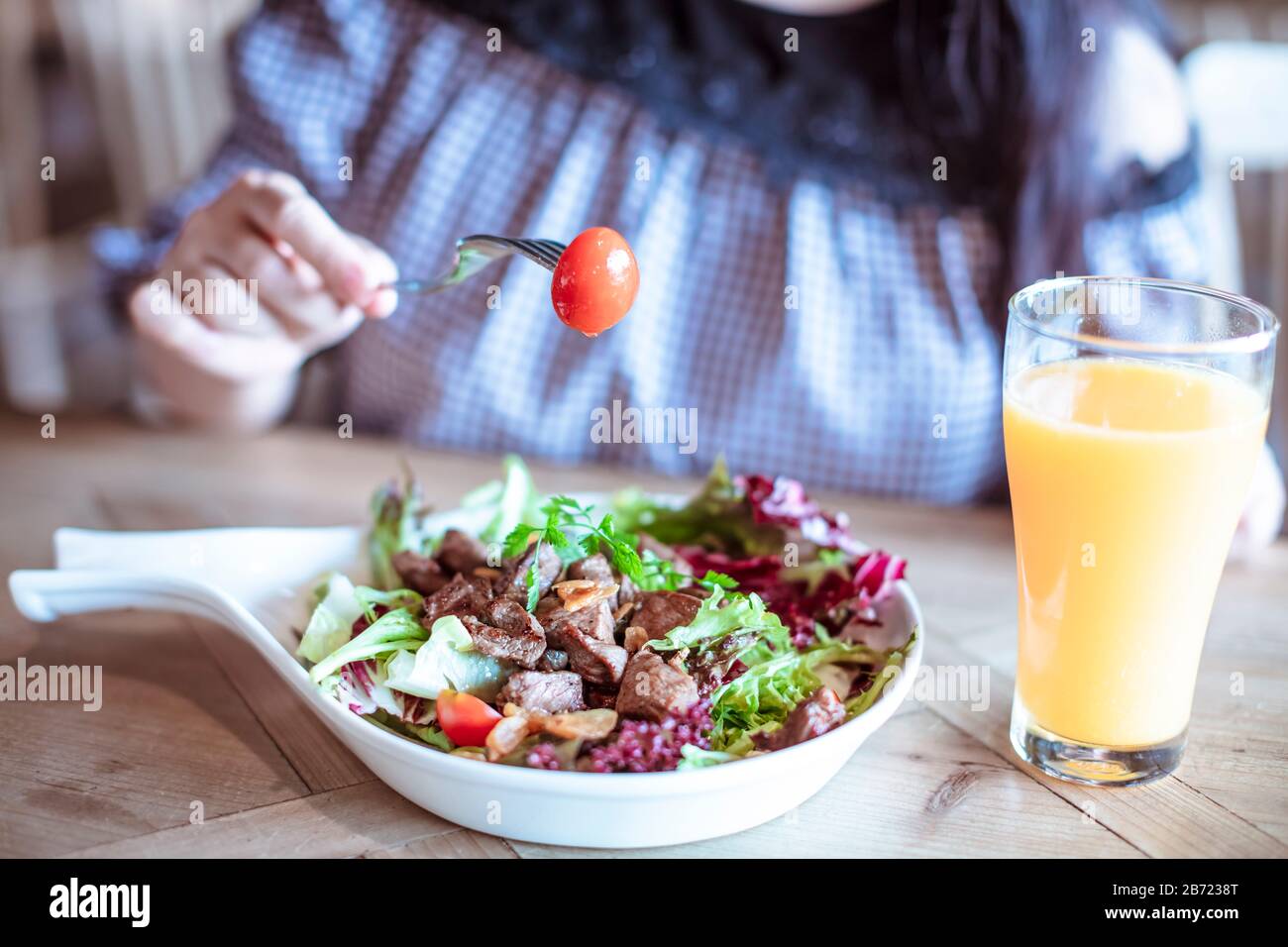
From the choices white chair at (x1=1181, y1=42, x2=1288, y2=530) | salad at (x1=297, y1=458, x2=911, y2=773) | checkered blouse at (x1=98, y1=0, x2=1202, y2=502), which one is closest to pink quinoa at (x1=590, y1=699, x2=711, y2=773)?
salad at (x1=297, y1=458, x2=911, y2=773)

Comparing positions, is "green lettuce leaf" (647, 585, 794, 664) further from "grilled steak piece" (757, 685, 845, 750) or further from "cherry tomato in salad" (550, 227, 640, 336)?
"cherry tomato in salad" (550, 227, 640, 336)

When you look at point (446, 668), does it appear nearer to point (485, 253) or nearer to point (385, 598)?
point (385, 598)

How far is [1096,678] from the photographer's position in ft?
2.96

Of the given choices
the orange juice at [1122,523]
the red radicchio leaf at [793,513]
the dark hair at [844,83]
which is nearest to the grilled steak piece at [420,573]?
the red radicchio leaf at [793,513]

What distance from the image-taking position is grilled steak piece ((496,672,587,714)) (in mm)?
857

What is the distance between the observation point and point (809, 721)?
0.83 metres

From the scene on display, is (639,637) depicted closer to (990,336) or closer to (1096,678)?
(1096,678)

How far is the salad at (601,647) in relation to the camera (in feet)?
2.74

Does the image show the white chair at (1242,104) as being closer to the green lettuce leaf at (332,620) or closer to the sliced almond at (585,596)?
the sliced almond at (585,596)

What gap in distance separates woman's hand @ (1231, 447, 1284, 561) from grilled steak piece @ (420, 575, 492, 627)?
2.94ft

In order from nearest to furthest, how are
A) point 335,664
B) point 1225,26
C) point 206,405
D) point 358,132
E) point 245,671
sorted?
point 335,664, point 245,671, point 206,405, point 358,132, point 1225,26

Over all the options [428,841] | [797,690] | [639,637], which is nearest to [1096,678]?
[797,690]
